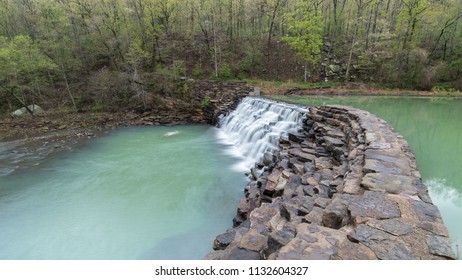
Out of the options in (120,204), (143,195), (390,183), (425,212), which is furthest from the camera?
(143,195)

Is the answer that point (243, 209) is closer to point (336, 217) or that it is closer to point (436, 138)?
point (336, 217)

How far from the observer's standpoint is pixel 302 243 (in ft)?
8.43

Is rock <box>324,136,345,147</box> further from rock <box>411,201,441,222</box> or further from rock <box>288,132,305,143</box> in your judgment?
rock <box>411,201,441,222</box>

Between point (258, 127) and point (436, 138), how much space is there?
21.1 feet

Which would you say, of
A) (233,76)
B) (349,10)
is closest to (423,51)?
(349,10)

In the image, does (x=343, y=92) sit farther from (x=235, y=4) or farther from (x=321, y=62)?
(x=235, y=4)

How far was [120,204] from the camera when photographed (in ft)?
23.2

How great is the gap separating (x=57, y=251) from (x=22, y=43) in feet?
52.0

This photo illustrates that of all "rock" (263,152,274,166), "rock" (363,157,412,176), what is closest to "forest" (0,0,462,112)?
"rock" (263,152,274,166)

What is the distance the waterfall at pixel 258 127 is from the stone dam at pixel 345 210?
2.86 meters

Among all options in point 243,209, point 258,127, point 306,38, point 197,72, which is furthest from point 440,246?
point 306,38

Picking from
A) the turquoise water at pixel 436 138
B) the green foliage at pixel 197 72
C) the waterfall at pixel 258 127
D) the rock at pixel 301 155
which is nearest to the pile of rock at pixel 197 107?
the waterfall at pixel 258 127

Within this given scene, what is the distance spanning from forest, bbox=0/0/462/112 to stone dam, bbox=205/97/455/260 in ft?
42.0

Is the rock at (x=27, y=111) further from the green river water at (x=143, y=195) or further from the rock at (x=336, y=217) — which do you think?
the rock at (x=336, y=217)
